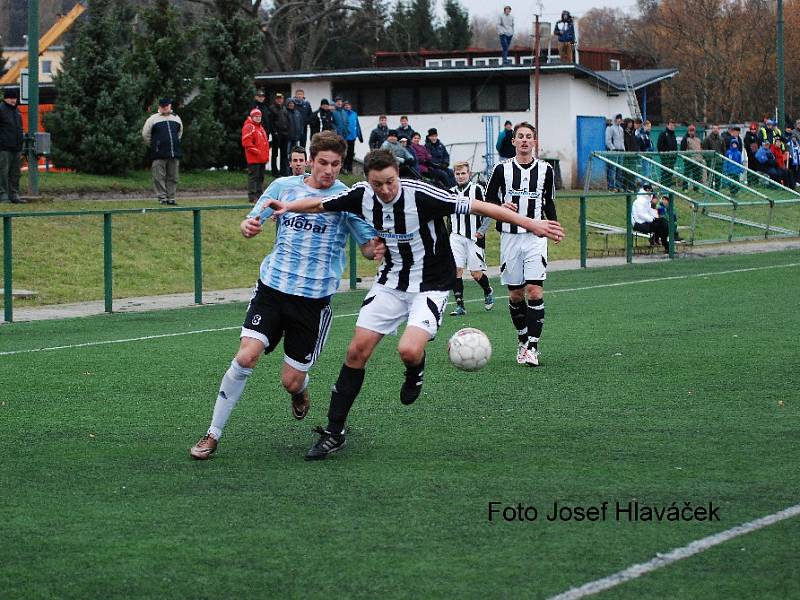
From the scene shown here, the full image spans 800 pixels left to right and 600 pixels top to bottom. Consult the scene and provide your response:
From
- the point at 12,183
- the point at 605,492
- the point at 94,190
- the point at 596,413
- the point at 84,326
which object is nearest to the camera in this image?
the point at 605,492

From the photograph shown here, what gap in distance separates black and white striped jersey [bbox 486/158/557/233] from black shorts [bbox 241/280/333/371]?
408cm

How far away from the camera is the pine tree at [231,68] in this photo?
33906mm

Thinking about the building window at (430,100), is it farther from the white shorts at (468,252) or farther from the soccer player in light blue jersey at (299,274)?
the soccer player in light blue jersey at (299,274)

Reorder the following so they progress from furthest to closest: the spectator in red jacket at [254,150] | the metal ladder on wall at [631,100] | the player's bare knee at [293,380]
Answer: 1. the metal ladder on wall at [631,100]
2. the spectator in red jacket at [254,150]
3. the player's bare knee at [293,380]

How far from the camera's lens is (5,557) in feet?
17.9

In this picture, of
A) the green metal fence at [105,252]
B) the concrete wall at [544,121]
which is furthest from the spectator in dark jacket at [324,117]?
the concrete wall at [544,121]

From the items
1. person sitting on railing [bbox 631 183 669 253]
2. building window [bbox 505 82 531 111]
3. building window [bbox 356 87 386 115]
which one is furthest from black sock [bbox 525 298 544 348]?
building window [bbox 356 87 386 115]

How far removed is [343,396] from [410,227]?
103 cm

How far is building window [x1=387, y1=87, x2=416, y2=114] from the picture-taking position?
144ft

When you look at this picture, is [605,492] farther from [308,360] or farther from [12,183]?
[12,183]

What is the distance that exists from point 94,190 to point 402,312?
20.9 meters

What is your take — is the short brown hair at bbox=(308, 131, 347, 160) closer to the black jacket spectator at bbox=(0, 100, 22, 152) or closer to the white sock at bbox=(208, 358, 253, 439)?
the white sock at bbox=(208, 358, 253, 439)

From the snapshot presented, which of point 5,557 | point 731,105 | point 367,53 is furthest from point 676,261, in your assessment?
point 367,53

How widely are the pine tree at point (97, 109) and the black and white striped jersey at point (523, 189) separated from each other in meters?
18.7
